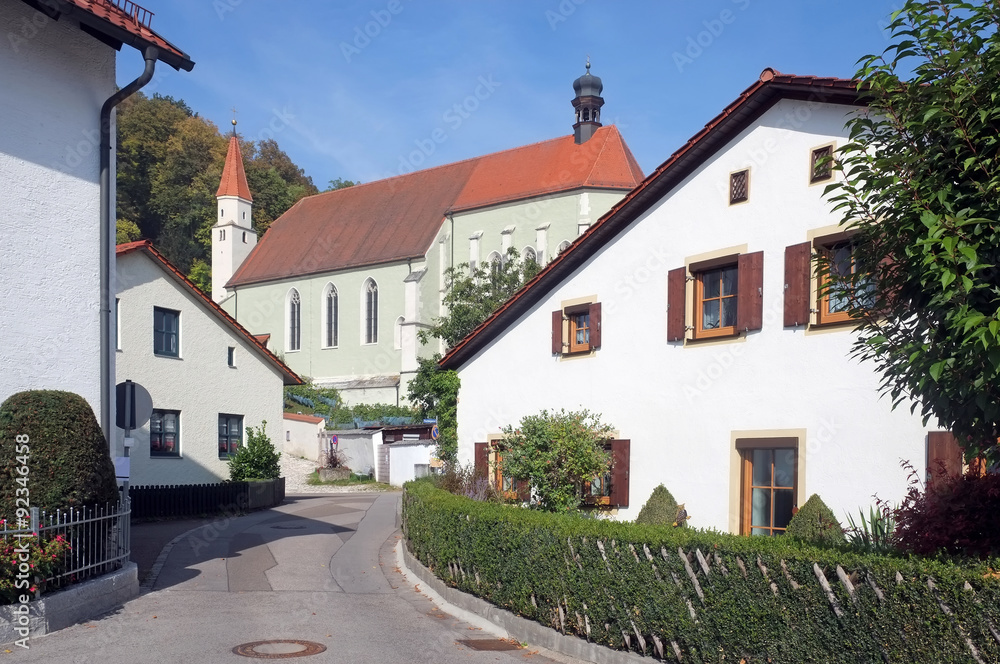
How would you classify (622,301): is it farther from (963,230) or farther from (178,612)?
(963,230)

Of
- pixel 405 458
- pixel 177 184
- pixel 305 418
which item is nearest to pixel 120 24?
pixel 405 458

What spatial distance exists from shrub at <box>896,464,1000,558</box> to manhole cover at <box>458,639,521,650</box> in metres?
4.24

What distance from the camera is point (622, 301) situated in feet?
53.1

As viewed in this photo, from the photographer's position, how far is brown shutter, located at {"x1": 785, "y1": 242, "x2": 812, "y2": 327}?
42.4 ft

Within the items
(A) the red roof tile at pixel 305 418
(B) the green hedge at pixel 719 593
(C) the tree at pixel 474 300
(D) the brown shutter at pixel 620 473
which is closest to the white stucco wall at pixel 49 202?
(B) the green hedge at pixel 719 593

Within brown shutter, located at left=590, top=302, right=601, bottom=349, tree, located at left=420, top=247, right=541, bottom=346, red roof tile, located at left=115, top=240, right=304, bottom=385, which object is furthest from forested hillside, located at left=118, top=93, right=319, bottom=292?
brown shutter, located at left=590, top=302, right=601, bottom=349

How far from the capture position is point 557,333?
17.7 meters

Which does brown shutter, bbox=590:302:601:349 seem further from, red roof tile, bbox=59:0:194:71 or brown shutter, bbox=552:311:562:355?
red roof tile, bbox=59:0:194:71

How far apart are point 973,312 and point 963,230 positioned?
559 mm

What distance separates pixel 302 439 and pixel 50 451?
35313 millimetres

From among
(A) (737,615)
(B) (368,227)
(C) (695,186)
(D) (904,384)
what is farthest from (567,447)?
(B) (368,227)

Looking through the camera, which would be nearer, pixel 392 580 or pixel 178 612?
pixel 178 612

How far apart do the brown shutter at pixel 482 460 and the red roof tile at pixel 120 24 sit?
371 inches

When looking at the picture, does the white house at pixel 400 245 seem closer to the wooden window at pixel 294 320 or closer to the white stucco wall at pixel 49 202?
the wooden window at pixel 294 320
